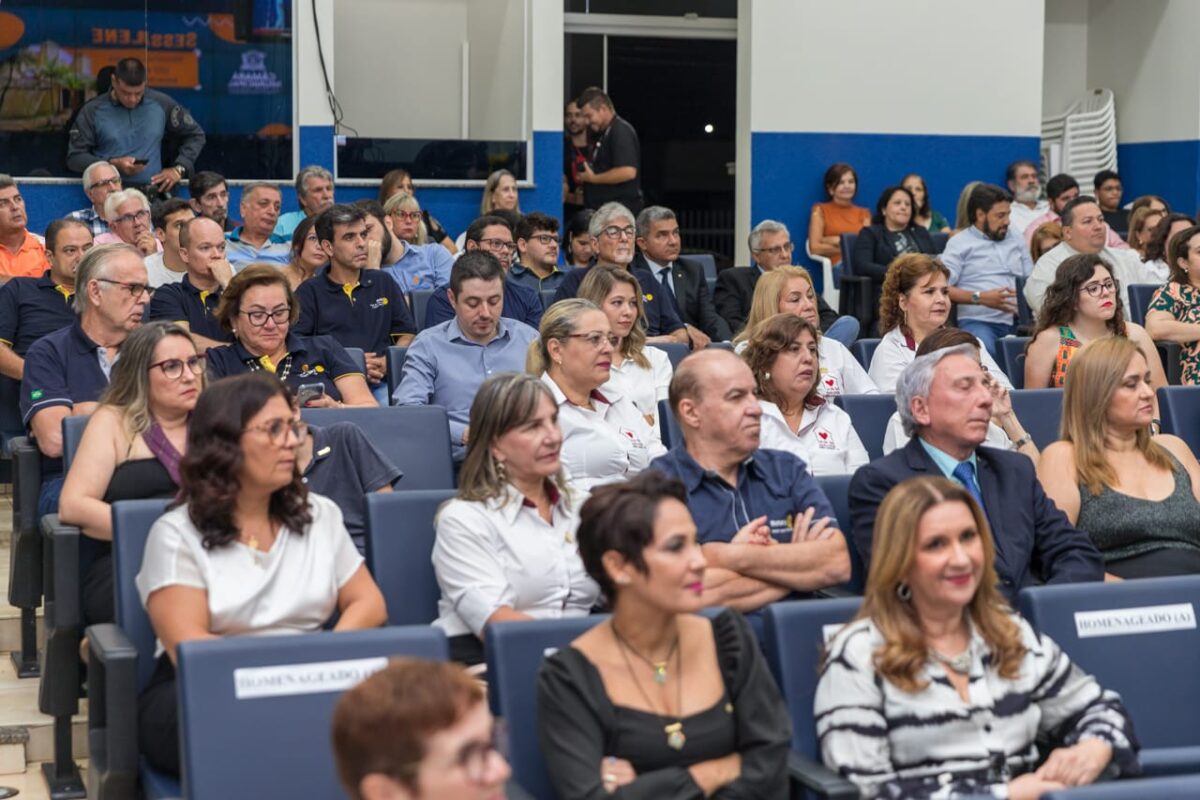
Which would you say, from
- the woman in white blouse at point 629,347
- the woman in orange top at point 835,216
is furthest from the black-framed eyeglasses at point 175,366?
A: the woman in orange top at point 835,216

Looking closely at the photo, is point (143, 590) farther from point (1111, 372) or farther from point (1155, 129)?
point (1155, 129)

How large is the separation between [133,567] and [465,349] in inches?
90.2

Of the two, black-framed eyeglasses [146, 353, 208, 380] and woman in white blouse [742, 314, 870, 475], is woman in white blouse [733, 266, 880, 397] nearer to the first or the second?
woman in white blouse [742, 314, 870, 475]

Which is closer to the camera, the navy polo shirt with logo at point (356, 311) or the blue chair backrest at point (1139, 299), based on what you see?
the navy polo shirt with logo at point (356, 311)

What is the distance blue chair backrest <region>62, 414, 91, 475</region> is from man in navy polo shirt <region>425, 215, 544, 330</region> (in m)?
1.87

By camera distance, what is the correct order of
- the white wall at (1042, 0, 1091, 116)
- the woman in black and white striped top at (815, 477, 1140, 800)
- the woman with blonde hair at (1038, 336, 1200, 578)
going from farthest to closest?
the white wall at (1042, 0, 1091, 116), the woman with blonde hair at (1038, 336, 1200, 578), the woman in black and white striped top at (815, 477, 1140, 800)

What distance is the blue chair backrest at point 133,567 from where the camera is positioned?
3102mm

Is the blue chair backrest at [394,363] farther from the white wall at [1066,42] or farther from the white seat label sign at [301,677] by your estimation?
the white wall at [1066,42]

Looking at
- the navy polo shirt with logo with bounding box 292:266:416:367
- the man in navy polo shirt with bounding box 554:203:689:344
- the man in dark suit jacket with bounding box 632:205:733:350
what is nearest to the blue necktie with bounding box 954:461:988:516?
the navy polo shirt with logo with bounding box 292:266:416:367

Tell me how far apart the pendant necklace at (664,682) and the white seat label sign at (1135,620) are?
84cm

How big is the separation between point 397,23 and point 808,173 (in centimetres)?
290

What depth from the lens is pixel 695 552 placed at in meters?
2.69

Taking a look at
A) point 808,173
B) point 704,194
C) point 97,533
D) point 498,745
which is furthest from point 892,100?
point 498,745

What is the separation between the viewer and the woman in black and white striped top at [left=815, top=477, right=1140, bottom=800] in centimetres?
273
